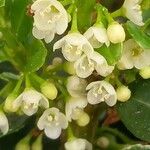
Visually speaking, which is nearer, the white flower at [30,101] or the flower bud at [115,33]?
the flower bud at [115,33]

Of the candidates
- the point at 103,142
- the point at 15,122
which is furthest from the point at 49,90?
the point at 103,142

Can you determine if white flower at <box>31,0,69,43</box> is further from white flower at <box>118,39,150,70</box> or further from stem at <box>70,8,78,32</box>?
white flower at <box>118,39,150,70</box>

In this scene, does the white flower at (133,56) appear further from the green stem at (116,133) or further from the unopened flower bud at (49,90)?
the green stem at (116,133)

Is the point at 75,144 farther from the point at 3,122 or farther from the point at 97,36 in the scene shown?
the point at 97,36

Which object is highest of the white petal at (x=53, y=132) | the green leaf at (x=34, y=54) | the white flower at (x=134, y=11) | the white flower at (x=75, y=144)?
the white flower at (x=134, y=11)

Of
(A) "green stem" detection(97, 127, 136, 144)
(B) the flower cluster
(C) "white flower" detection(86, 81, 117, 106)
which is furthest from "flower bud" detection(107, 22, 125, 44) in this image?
(A) "green stem" detection(97, 127, 136, 144)

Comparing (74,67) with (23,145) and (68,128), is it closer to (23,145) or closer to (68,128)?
(68,128)

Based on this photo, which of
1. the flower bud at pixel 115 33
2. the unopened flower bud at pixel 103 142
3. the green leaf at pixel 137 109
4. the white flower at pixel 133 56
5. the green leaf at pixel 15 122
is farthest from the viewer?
the unopened flower bud at pixel 103 142

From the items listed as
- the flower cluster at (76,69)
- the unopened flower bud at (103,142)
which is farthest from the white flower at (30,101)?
the unopened flower bud at (103,142)
